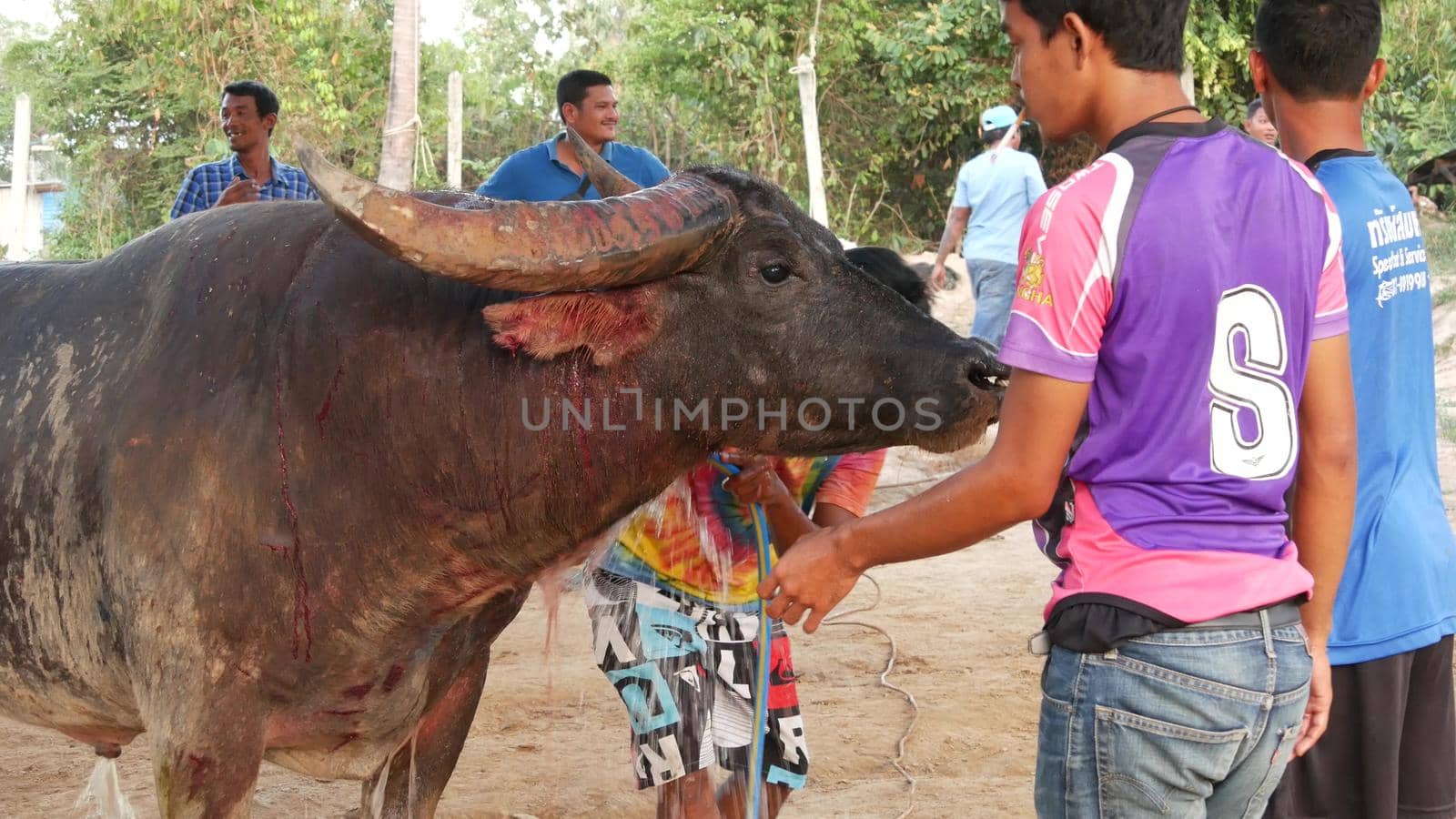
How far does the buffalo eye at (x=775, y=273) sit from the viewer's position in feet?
8.55

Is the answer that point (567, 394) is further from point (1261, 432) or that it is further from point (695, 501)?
point (1261, 432)

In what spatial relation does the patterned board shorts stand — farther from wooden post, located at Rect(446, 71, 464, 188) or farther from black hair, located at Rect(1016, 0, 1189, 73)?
wooden post, located at Rect(446, 71, 464, 188)

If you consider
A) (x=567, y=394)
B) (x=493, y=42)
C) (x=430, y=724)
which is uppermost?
(x=493, y=42)

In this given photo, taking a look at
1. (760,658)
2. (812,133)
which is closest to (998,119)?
(812,133)

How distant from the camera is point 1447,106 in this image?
15922 mm

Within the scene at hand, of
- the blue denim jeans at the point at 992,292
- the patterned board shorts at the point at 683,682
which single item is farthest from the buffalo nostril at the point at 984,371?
the blue denim jeans at the point at 992,292

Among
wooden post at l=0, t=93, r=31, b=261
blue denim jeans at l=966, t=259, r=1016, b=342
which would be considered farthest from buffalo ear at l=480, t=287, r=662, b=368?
wooden post at l=0, t=93, r=31, b=261

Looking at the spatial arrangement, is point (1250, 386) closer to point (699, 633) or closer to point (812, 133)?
point (699, 633)

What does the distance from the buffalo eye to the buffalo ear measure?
220mm

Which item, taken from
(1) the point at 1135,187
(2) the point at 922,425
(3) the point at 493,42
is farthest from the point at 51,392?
(3) the point at 493,42

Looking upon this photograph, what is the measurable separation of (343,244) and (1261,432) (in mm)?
1785

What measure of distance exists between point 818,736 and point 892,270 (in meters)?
2.79

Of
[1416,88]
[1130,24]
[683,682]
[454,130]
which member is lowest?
[683,682]

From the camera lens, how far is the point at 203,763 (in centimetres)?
255
